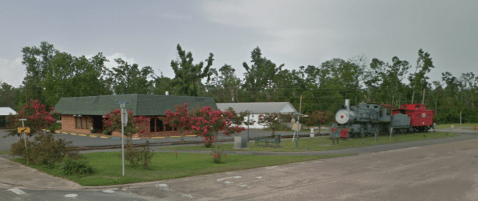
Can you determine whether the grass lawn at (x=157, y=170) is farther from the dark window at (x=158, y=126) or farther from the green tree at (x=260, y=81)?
the green tree at (x=260, y=81)

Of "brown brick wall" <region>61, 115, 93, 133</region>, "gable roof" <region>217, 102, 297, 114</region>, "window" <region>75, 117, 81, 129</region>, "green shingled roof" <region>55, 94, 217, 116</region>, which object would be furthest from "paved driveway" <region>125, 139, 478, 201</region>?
"gable roof" <region>217, 102, 297, 114</region>

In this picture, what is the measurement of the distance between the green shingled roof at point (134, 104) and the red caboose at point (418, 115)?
23.3 meters

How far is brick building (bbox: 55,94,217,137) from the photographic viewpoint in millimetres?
34191

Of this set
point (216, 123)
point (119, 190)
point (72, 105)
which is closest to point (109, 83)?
point (72, 105)

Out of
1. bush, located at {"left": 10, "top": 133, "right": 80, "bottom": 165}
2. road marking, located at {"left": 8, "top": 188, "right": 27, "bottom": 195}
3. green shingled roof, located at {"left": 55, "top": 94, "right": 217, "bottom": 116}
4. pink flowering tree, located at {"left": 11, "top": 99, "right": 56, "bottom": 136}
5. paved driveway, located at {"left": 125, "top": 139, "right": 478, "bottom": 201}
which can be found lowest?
paved driveway, located at {"left": 125, "top": 139, "right": 478, "bottom": 201}

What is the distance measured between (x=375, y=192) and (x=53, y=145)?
1218 cm

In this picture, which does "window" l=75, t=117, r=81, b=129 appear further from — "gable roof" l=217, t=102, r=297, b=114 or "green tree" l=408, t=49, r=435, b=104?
"green tree" l=408, t=49, r=435, b=104

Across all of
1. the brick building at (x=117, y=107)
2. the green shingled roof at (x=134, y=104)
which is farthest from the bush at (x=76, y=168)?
the green shingled roof at (x=134, y=104)

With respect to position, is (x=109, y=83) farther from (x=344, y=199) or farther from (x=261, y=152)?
(x=344, y=199)

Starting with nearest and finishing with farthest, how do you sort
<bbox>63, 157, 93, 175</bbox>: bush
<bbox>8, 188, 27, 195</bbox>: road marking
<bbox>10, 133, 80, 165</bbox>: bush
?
1. <bbox>8, 188, 27, 195</bbox>: road marking
2. <bbox>63, 157, 93, 175</bbox>: bush
3. <bbox>10, 133, 80, 165</bbox>: bush

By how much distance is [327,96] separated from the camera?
2633 inches

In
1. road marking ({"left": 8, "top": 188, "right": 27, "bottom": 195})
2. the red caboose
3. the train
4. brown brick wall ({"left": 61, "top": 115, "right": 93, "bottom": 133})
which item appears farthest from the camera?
brown brick wall ({"left": 61, "top": 115, "right": 93, "bottom": 133})

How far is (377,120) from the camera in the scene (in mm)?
33594

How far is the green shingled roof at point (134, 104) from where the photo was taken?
112 ft
